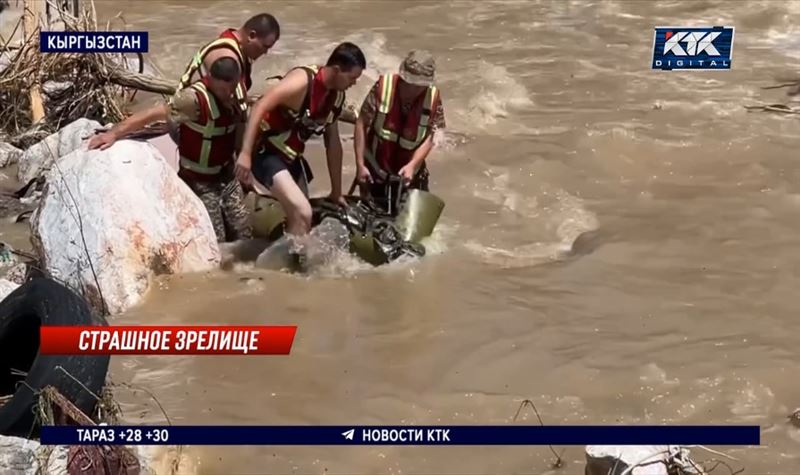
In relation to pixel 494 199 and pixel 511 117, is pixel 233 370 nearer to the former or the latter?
pixel 494 199

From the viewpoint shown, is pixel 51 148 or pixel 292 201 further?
pixel 51 148

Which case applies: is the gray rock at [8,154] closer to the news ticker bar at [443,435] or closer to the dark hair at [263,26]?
the dark hair at [263,26]

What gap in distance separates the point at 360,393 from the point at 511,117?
5081 mm

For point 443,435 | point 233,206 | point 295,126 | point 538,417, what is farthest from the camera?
point 233,206

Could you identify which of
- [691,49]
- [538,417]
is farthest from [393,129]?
[691,49]

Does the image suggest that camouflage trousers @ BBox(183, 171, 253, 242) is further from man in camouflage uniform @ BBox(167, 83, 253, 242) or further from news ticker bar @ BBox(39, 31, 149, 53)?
news ticker bar @ BBox(39, 31, 149, 53)

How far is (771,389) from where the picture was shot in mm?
5473

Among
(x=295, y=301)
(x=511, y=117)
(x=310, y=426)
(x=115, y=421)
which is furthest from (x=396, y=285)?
(x=511, y=117)

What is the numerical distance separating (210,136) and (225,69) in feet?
1.59

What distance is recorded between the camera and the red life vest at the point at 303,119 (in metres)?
6.58

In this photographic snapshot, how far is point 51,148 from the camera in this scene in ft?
27.0

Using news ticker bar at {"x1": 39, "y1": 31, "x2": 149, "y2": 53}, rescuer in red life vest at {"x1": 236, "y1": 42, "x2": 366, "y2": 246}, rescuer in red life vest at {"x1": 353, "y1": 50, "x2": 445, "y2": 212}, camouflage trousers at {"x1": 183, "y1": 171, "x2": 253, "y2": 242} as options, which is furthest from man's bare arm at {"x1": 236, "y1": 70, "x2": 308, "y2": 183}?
news ticker bar at {"x1": 39, "y1": 31, "x2": 149, "y2": 53}

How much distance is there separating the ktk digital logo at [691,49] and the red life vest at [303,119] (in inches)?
214

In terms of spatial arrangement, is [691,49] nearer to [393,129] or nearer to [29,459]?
[393,129]
